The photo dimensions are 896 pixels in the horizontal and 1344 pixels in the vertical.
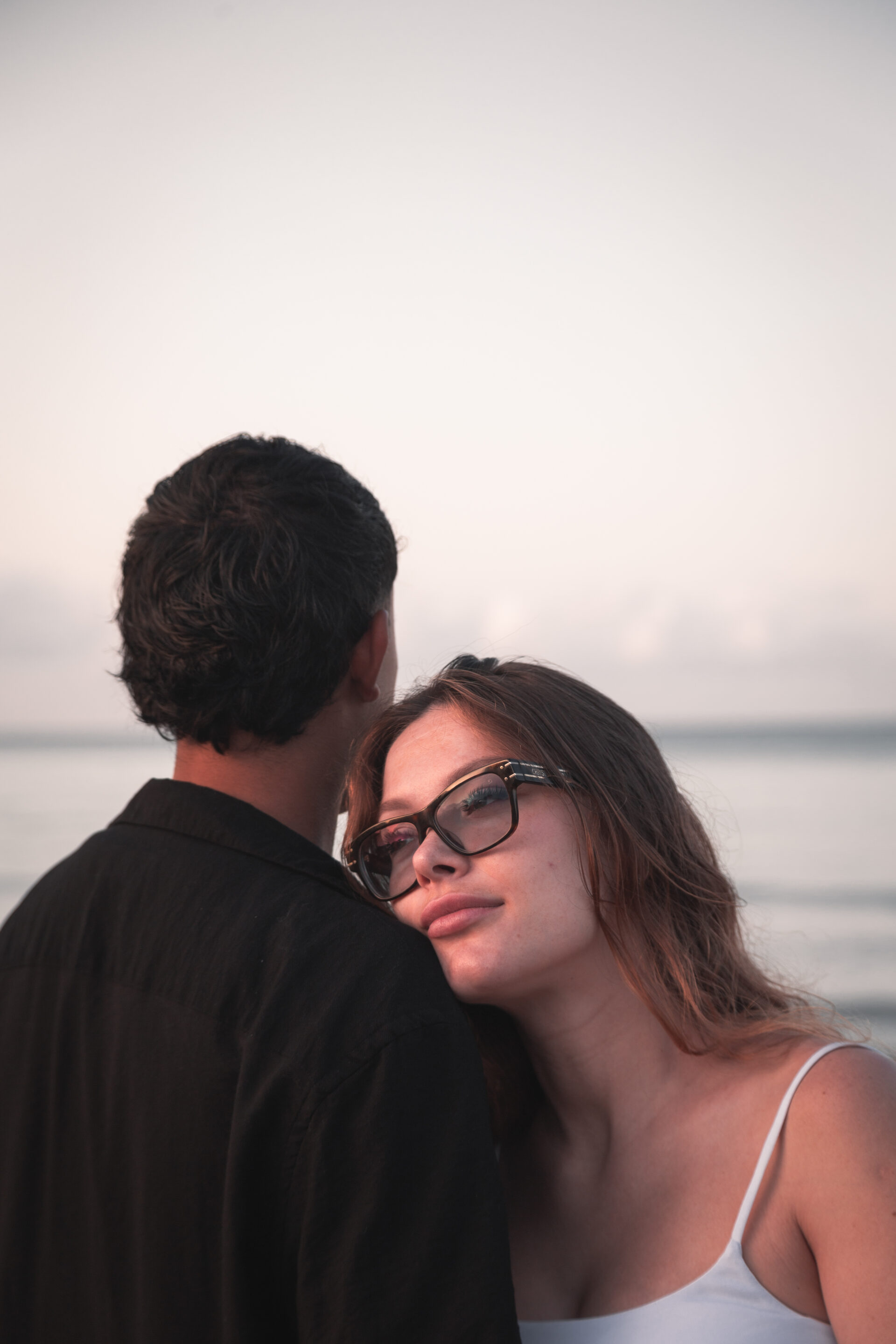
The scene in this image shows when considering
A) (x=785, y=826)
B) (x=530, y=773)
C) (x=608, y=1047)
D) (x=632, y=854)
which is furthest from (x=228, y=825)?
(x=785, y=826)

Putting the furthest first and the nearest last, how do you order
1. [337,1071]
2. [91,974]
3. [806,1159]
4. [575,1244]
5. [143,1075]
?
[575,1244] < [806,1159] < [91,974] < [143,1075] < [337,1071]

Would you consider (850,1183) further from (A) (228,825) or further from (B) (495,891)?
(A) (228,825)

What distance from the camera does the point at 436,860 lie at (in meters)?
1.84

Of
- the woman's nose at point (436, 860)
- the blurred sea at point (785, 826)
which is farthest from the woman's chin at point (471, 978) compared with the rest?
the blurred sea at point (785, 826)

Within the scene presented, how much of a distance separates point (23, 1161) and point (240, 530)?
106 cm

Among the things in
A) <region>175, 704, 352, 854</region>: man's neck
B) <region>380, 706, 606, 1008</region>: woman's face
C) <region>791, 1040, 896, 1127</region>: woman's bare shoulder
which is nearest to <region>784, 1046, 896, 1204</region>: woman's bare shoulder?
<region>791, 1040, 896, 1127</region>: woman's bare shoulder

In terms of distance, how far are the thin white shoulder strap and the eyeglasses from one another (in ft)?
2.14

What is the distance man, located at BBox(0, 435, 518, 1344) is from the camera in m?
1.32

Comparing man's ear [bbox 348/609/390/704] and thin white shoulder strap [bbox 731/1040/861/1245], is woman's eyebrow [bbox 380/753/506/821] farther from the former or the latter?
thin white shoulder strap [bbox 731/1040/861/1245]

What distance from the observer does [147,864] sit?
62.6 inches

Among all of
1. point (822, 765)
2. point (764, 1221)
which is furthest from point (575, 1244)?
point (822, 765)

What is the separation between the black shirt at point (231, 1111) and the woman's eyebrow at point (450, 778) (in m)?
0.30

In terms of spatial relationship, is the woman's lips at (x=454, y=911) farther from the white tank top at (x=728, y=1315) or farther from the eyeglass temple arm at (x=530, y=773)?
the white tank top at (x=728, y=1315)

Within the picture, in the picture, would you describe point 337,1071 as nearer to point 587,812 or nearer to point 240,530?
point 587,812
